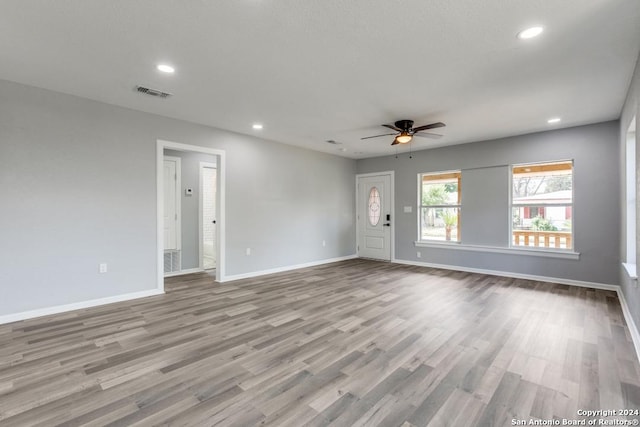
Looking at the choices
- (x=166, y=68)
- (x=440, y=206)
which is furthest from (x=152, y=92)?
(x=440, y=206)

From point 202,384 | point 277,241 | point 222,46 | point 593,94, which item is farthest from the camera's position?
point 277,241

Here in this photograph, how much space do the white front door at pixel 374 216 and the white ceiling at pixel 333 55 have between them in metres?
3.35

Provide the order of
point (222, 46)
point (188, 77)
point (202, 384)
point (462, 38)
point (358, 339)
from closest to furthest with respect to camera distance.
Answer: point (202, 384) < point (462, 38) < point (222, 46) < point (358, 339) < point (188, 77)

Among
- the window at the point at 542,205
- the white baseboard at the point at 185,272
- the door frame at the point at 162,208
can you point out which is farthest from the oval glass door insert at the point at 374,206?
the white baseboard at the point at 185,272

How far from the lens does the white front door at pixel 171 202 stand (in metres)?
5.89

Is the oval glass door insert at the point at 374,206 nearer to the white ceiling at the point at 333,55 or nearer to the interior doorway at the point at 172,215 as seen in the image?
the white ceiling at the point at 333,55

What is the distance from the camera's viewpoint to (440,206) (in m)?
6.85

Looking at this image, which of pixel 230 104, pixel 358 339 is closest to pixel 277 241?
pixel 230 104

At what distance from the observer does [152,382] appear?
88.4 inches

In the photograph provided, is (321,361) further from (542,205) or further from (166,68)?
(542,205)

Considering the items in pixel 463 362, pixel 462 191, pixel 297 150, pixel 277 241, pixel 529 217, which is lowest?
pixel 463 362

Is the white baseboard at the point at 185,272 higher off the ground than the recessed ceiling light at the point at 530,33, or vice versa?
the recessed ceiling light at the point at 530,33

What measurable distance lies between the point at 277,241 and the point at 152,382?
4135mm

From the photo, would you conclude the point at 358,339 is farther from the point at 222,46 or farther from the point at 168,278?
the point at 168,278
